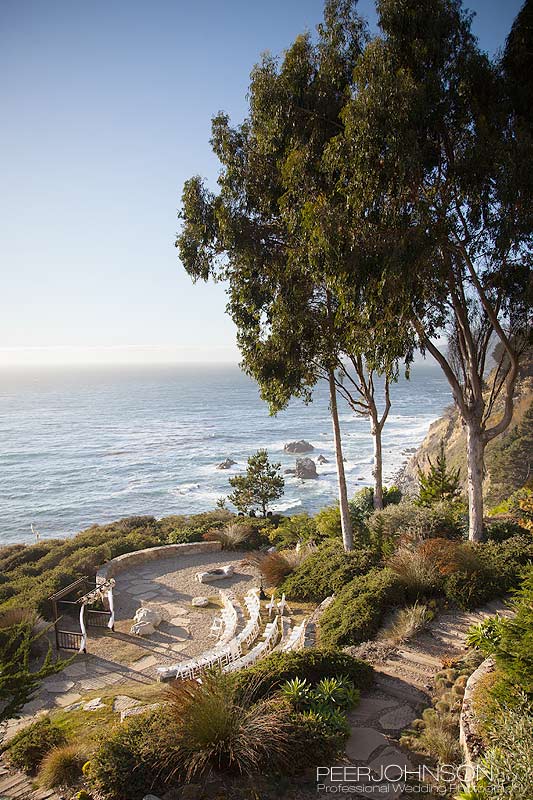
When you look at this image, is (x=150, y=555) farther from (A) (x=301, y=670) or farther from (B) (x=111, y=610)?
(A) (x=301, y=670)

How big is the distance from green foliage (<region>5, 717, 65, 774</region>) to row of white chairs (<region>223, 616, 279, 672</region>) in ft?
6.48

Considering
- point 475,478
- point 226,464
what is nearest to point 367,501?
point 475,478

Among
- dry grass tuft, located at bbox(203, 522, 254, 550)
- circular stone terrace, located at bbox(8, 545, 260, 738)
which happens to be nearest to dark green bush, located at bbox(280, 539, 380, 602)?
circular stone terrace, located at bbox(8, 545, 260, 738)

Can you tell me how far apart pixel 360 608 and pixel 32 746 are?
4.48m

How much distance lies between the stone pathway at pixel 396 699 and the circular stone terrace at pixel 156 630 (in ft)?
12.3

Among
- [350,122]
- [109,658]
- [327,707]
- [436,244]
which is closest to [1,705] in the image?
[109,658]

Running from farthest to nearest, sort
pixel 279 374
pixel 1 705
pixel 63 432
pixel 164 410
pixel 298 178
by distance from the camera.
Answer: pixel 164 410, pixel 63 432, pixel 279 374, pixel 298 178, pixel 1 705

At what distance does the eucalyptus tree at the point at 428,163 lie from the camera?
700 centimetres

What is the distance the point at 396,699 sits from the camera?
539cm

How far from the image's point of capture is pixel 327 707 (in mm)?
4684

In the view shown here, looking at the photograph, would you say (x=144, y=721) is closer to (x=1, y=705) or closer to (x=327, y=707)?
(x=327, y=707)

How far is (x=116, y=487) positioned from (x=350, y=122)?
130ft

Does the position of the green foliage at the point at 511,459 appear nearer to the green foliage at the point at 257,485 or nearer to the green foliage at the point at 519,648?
the green foliage at the point at 257,485

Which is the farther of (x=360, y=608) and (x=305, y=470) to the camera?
(x=305, y=470)
